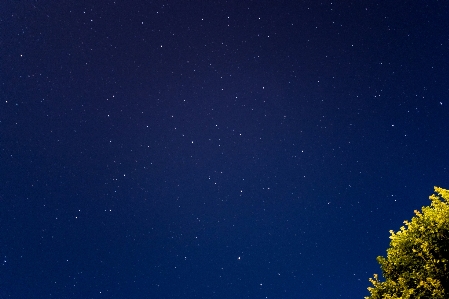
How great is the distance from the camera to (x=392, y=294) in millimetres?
7445

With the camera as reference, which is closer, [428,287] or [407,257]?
[428,287]

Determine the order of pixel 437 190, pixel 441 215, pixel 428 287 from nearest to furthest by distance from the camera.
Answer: pixel 428 287, pixel 441 215, pixel 437 190

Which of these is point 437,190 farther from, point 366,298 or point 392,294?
point 366,298

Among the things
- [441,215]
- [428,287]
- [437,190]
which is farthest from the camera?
[437,190]

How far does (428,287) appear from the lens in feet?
21.8

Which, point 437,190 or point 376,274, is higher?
point 437,190

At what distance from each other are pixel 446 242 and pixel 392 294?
1756 millimetres

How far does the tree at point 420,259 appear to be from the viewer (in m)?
6.72

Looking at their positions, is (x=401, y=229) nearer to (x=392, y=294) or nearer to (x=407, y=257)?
(x=407, y=257)

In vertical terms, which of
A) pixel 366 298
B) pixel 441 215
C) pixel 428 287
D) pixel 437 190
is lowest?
pixel 428 287

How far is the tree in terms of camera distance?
6.72 meters

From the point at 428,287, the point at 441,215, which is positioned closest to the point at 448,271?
the point at 428,287

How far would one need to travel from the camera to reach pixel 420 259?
23.7ft

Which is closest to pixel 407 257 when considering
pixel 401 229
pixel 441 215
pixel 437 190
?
pixel 401 229
